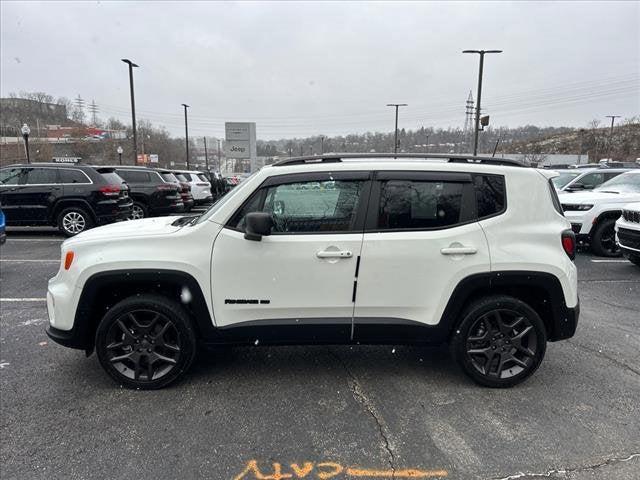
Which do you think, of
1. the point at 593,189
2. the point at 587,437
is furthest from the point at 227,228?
the point at 593,189

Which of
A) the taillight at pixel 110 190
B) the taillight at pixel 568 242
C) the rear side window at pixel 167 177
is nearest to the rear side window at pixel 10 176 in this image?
the taillight at pixel 110 190

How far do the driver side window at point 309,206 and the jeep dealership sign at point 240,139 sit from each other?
35.3m

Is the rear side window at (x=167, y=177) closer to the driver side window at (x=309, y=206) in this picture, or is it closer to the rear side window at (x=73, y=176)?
the rear side window at (x=73, y=176)

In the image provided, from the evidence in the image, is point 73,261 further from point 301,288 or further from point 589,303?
point 589,303

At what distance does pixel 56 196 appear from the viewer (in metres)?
10.6

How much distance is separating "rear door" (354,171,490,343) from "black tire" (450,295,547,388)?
276 millimetres

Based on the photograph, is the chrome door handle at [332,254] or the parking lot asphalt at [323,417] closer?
the parking lot asphalt at [323,417]

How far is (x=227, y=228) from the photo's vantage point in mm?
3215

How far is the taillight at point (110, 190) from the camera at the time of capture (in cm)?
1063

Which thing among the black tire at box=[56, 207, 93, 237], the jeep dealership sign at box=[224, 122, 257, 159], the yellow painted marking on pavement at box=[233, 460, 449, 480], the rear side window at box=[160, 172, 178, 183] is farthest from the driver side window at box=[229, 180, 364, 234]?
the jeep dealership sign at box=[224, 122, 257, 159]

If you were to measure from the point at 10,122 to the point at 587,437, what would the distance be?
8069 cm

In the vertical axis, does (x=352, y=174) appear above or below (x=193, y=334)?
above

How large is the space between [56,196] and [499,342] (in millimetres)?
10776

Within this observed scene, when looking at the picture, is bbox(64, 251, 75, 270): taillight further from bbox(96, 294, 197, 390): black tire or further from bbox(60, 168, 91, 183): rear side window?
bbox(60, 168, 91, 183): rear side window
